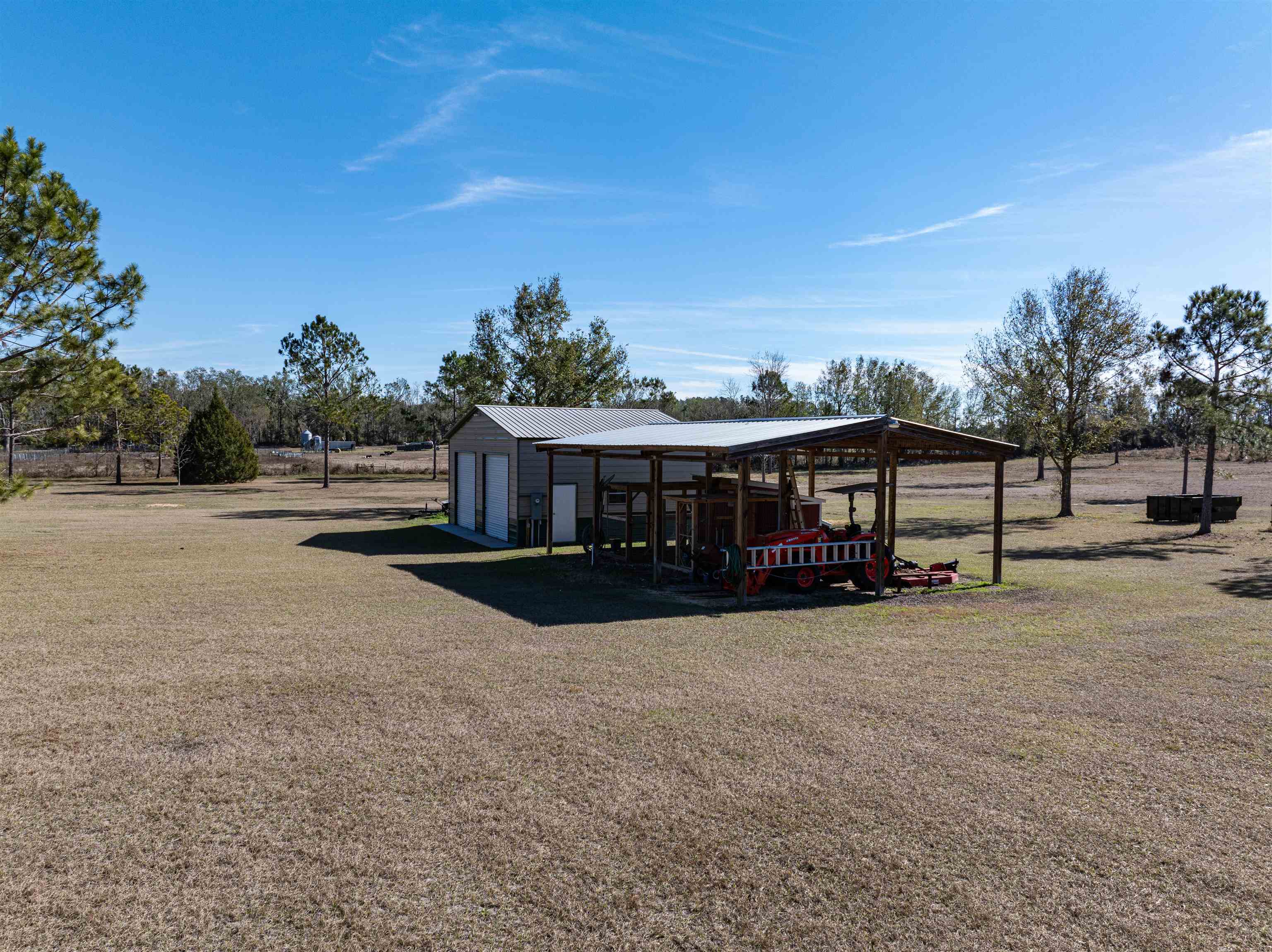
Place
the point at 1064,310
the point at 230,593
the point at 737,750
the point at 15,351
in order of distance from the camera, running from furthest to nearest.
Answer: the point at 1064,310 < the point at 15,351 < the point at 230,593 < the point at 737,750

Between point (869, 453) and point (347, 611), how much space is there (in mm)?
10378

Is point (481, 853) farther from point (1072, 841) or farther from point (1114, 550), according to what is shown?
point (1114, 550)

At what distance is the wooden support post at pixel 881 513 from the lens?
13961 millimetres

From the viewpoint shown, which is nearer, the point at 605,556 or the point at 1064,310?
the point at 605,556

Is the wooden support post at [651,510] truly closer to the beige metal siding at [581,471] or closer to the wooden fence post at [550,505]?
the wooden fence post at [550,505]

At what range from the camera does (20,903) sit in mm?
4469

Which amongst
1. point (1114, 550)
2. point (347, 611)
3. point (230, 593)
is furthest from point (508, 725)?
point (1114, 550)

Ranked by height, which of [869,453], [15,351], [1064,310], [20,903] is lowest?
[20,903]

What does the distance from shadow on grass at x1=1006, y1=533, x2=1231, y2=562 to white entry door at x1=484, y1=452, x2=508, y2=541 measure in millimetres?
12815

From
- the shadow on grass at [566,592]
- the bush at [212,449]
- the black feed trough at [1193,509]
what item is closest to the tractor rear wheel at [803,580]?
the shadow on grass at [566,592]

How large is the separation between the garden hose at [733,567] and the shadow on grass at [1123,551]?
8.64 meters

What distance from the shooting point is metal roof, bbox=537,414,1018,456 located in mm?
13578

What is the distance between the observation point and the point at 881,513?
46.1ft

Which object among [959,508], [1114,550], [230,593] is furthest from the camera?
[959,508]
